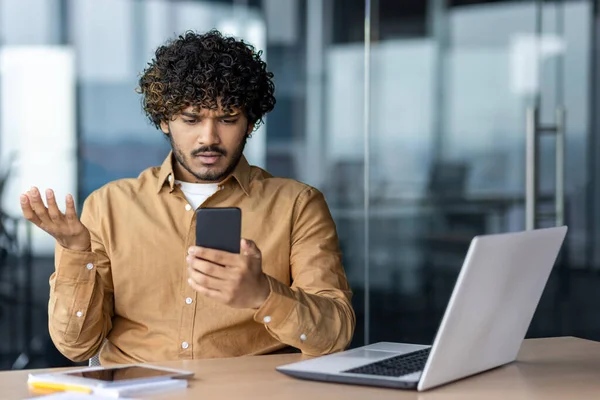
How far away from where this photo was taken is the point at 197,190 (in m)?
2.73

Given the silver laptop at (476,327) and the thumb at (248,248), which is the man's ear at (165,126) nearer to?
the thumb at (248,248)

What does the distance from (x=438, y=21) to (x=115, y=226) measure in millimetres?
2262

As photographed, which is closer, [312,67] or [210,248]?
[210,248]

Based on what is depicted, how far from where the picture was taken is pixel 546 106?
4.48 metres

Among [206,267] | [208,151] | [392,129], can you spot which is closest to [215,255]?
[206,267]

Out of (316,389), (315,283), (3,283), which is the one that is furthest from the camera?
(3,283)

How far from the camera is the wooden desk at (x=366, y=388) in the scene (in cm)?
188

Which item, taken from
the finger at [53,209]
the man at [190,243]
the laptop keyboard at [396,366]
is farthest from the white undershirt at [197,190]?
the laptop keyboard at [396,366]

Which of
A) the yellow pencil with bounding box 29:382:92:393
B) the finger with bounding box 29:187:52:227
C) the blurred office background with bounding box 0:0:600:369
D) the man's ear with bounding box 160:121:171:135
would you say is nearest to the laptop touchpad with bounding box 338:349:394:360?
the yellow pencil with bounding box 29:382:92:393

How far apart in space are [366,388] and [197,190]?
0.96 meters

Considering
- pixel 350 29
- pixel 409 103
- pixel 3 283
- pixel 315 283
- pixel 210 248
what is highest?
pixel 350 29

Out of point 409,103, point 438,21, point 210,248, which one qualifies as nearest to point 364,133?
point 409,103

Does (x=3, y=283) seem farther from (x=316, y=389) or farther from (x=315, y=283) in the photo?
(x=316, y=389)

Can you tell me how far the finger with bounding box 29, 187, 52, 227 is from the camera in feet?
7.07
